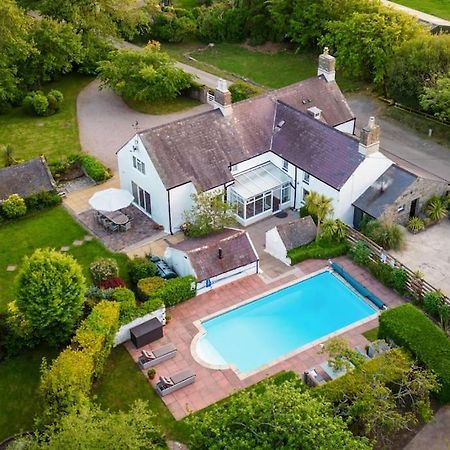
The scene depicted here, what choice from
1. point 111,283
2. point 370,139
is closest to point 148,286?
point 111,283

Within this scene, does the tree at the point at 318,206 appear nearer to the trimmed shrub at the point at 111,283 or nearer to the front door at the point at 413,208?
the front door at the point at 413,208

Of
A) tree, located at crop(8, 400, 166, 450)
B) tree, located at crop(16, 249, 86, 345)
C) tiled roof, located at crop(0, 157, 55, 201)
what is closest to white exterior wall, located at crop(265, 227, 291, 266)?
tree, located at crop(16, 249, 86, 345)

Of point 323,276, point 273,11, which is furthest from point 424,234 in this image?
point 273,11

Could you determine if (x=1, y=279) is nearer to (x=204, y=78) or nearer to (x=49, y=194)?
(x=49, y=194)

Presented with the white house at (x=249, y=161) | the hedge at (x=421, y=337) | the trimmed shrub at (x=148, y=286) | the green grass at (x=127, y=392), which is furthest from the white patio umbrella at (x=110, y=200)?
the hedge at (x=421, y=337)

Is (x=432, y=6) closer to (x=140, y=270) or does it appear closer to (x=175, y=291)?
(x=140, y=270)

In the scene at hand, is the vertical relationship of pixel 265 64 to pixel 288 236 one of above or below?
below
